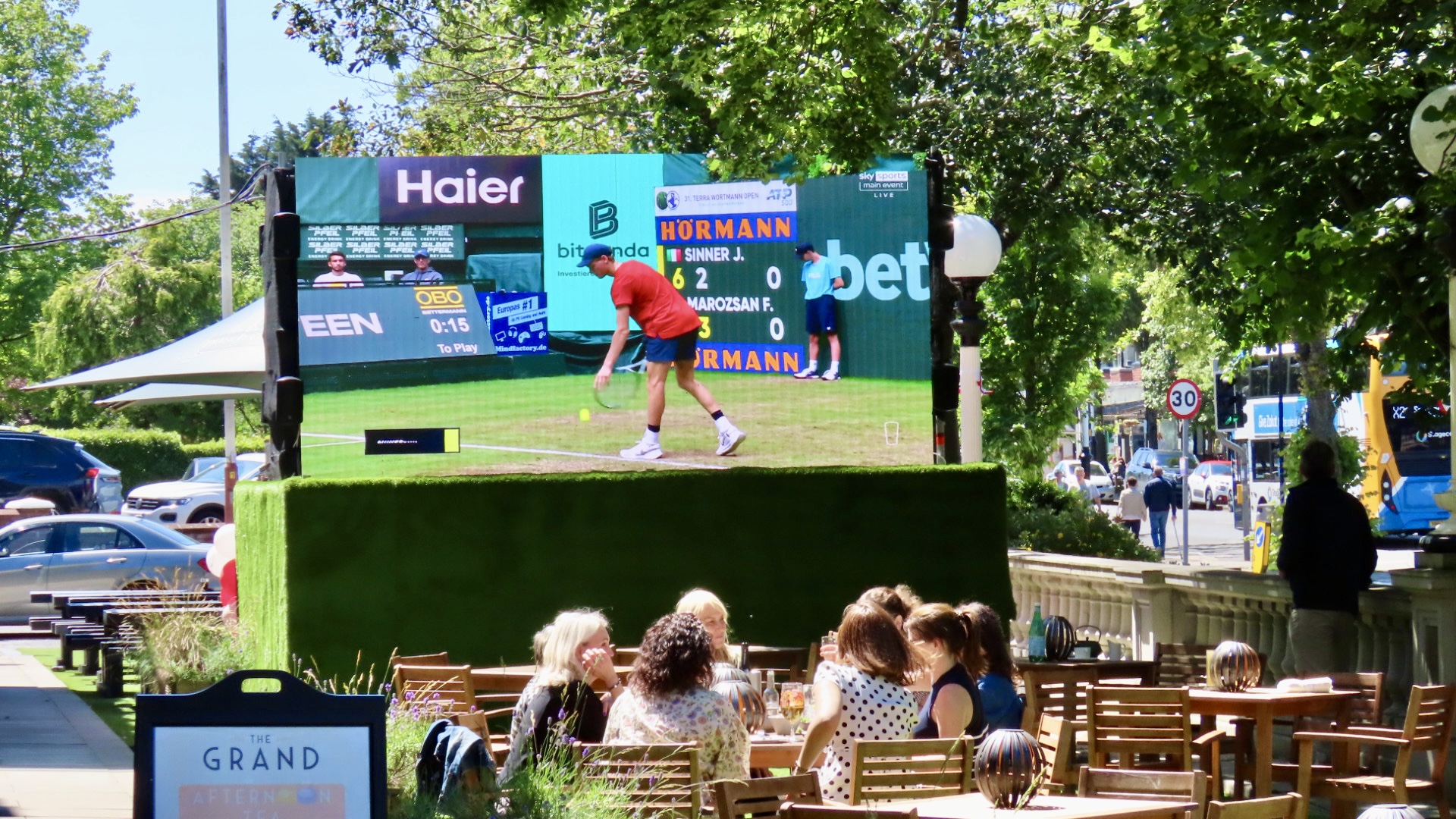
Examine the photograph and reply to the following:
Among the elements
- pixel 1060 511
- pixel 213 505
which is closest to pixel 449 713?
pixel 1060 511

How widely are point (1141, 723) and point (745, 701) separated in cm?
211

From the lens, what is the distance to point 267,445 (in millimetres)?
13117

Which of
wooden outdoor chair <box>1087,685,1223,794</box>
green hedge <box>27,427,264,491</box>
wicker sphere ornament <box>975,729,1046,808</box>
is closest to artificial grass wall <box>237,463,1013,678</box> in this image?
wooden outdoor chair <box>1087,685,1223,794</box>

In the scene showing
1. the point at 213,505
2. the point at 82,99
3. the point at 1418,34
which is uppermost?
the point at 82,99

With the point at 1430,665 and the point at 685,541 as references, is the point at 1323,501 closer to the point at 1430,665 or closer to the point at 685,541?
the point at 1430,665

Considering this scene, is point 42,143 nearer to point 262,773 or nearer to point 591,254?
point 591,254

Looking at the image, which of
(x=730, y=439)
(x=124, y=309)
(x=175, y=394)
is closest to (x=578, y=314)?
(x=730, y=439)

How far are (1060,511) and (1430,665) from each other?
10012mm

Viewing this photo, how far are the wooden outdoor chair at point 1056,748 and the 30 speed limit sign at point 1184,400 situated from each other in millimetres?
20956

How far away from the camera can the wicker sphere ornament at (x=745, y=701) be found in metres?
7.20

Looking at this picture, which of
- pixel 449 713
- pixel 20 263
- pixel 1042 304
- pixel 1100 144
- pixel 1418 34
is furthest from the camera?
pixel 20 263

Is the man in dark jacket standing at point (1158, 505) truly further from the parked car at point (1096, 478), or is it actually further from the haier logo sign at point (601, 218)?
the haier logo sign at point (601, 218)

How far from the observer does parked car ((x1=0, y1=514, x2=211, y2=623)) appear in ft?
66.8

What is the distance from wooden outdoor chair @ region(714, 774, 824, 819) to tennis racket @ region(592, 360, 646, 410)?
7.75 metres
